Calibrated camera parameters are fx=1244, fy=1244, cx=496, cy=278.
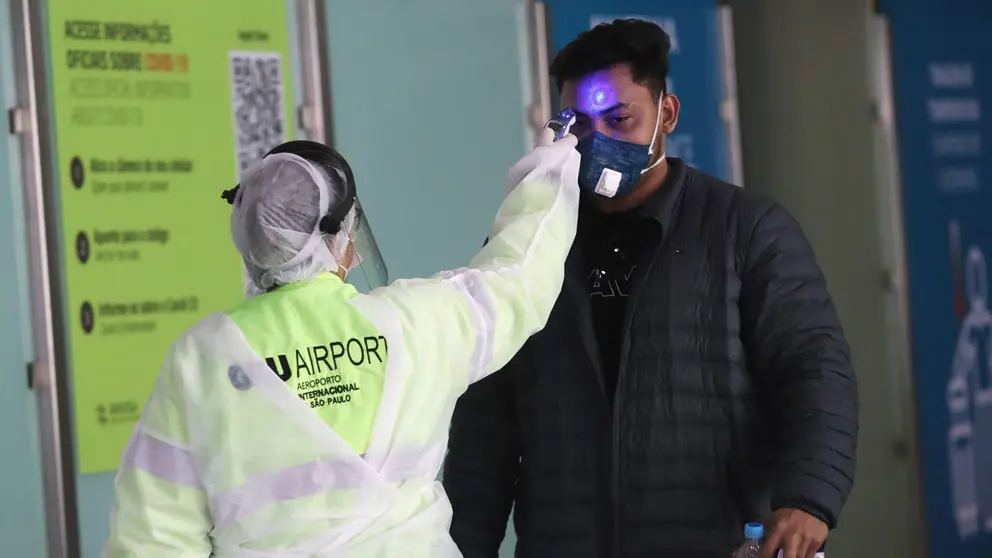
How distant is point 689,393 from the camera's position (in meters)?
1.89

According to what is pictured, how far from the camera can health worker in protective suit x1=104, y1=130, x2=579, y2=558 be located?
1.43 metres

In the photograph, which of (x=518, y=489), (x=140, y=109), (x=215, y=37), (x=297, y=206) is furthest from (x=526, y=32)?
(x=297, y=206)

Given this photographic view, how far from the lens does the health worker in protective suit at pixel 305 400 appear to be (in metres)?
1.43

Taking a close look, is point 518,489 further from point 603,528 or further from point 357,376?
point 357,376

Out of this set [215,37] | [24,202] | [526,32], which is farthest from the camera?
[526,32]

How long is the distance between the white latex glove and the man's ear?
0.90ft

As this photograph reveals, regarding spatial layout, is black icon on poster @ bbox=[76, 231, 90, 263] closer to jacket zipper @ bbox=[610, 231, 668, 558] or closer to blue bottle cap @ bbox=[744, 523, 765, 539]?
jacket zipper @ bbox=[610, 231, 668, 558]

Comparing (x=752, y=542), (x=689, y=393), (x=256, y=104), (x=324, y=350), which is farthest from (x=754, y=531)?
(x=256, y=104)

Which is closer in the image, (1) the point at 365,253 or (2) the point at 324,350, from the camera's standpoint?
(2) the point at 324,350

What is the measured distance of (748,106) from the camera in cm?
429

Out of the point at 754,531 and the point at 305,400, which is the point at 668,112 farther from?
the point at 305,400

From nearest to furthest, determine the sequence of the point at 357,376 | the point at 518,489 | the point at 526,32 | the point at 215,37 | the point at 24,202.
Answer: the point at 357,376
the point at 518,489
the point at 24,202
the point at 215,37
the point at 526,32

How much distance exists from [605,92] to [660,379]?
48 cm

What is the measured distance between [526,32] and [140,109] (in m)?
1.14
